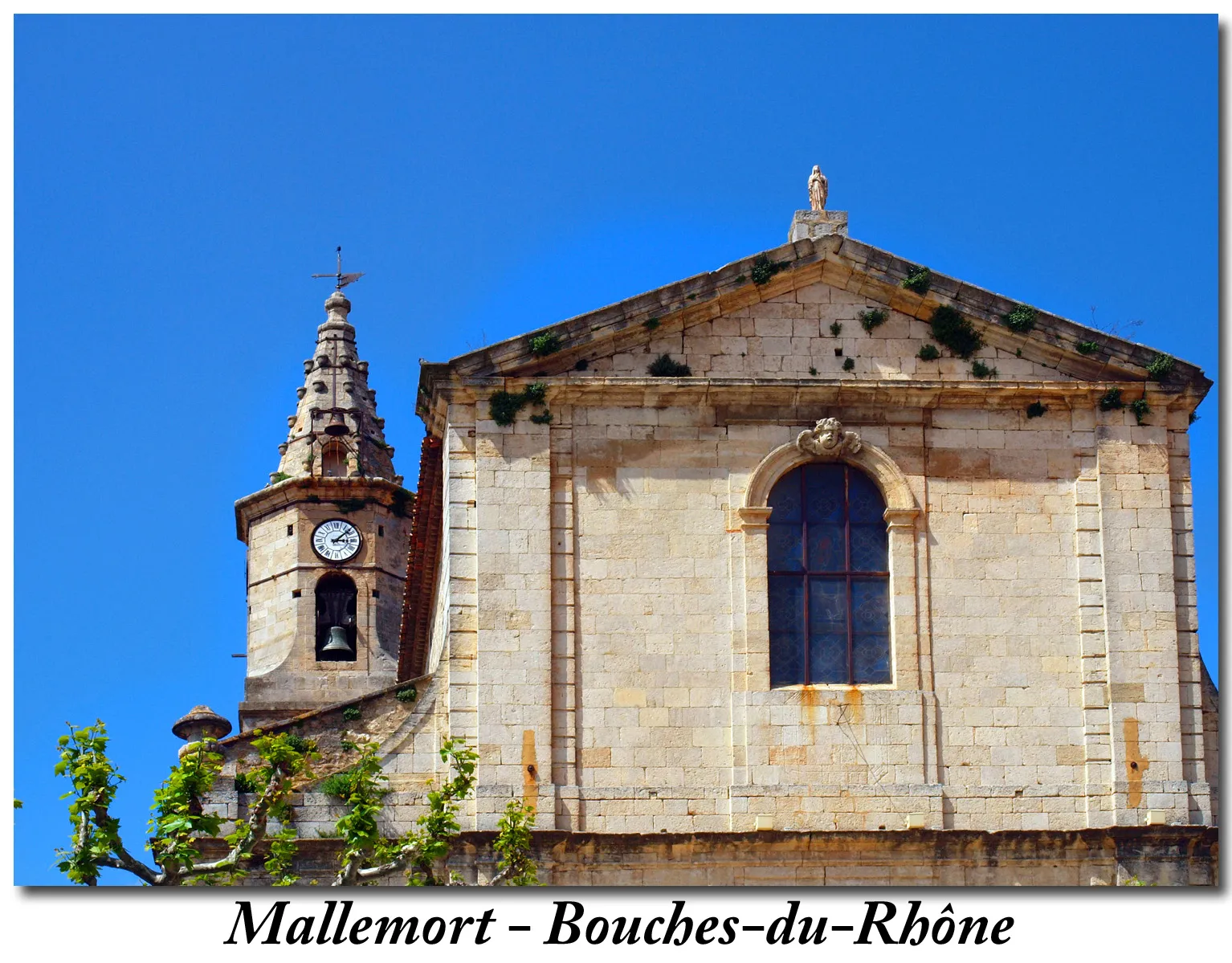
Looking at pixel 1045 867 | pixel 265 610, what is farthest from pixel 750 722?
pixel 265 610

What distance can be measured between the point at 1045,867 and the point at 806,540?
405cm

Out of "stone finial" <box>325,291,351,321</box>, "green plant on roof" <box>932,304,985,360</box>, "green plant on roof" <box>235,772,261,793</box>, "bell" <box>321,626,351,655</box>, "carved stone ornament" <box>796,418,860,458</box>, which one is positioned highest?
"stone finial" <box>325,291,351,321</box>

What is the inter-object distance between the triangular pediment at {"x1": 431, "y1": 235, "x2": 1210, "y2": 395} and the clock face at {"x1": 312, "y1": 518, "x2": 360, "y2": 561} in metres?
15.4

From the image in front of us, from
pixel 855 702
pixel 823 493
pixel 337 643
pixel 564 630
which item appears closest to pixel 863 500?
pixel 823 493

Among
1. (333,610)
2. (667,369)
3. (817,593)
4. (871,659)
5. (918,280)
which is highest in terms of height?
(918,280)

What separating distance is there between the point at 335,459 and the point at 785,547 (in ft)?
55.6

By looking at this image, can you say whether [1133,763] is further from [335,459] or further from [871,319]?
[335,459]

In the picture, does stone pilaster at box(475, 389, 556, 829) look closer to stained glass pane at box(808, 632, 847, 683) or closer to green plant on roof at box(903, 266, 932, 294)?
stained glass pane at box(808, 632, 847, 683)

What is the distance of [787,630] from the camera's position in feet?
105

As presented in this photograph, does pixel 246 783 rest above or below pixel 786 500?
below

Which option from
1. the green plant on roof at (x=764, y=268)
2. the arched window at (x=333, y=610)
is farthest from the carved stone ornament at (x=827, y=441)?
Result: the arched window at (x=333, y=610)

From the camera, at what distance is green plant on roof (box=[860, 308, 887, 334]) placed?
32906mm

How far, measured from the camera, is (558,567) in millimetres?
31938

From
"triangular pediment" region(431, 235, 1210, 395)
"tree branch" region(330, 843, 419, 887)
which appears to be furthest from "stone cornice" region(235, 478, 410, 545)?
"tree branch" region(330, 843, 419, 887)
